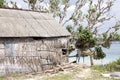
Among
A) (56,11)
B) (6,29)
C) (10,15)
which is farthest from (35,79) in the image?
(56,11)

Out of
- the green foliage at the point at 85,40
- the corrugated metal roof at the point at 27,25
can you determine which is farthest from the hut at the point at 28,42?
the green foliage at the point at 85,40

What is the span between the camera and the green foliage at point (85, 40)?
96.6 feet

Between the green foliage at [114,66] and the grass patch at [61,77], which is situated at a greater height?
the green foliage at [114,66]

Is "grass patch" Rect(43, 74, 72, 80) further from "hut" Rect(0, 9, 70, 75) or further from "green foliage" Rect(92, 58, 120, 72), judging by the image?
"green foliage" Rect(92, 58, 120, 72)

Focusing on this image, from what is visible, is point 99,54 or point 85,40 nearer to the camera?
point 85,40

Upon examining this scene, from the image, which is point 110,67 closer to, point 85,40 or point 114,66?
point 114,66

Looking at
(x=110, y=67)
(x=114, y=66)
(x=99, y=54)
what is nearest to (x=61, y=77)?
(x=110, y=67)

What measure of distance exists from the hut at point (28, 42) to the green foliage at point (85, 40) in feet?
25.3

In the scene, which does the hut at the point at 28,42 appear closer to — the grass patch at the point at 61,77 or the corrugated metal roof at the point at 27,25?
the corrugated metal roof at the point at 27,25

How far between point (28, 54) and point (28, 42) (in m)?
0.74

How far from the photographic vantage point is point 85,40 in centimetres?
2942

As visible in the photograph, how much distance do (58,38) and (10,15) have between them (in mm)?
3706

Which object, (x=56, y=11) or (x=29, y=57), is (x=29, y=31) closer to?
(x=29, y=57)

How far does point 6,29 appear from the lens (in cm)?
1794
